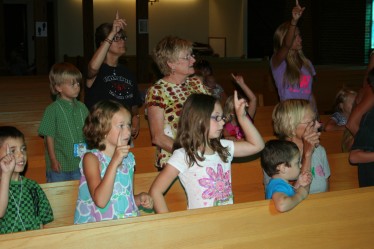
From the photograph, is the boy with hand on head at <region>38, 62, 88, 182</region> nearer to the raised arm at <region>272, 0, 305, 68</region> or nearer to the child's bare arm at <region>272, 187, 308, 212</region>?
the child's bare arm at <region>272, 187, 308, 212</region>

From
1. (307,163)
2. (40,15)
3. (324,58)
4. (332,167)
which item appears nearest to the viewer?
(307,163)

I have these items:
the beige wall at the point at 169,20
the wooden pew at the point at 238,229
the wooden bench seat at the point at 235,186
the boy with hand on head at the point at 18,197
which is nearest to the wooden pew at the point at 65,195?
the wooden bench seat at the point at 235,186

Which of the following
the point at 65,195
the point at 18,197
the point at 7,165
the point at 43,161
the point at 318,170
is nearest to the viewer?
the point at 7,165

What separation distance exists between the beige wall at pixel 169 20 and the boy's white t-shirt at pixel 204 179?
15721mm

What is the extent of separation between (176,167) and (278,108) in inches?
43.2

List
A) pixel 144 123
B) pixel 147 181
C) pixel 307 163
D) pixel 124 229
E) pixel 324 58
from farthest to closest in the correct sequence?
pixel 324 58
pixel 144 123
pixel 147 181
pixel 307 163
pixel 124 229

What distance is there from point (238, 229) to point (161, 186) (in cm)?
46

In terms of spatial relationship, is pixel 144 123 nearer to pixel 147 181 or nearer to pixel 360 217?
pixel 147 181

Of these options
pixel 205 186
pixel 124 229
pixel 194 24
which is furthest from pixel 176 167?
pixel 194 24

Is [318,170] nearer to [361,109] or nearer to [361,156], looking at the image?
[361,156]

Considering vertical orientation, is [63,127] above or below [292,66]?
below

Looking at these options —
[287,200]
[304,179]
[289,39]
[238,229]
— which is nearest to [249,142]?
[304,179]

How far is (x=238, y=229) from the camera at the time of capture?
10.3 feet

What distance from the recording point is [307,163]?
3768 mm
